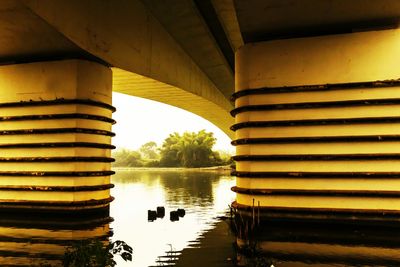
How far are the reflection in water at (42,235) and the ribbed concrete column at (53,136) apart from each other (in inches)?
22.2

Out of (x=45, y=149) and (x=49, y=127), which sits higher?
(x=49, y=127)

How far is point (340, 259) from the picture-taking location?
178 inches

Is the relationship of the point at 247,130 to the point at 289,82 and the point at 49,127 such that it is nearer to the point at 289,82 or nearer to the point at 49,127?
the point at 289,82

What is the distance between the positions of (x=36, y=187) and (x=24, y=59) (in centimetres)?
344

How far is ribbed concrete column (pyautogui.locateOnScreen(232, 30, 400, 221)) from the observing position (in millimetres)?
6465

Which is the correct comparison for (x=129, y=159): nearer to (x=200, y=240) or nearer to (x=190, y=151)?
(x=190, y=151)

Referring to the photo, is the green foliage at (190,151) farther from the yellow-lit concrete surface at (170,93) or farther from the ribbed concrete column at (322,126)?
the ribbed concrete column at (322,126)

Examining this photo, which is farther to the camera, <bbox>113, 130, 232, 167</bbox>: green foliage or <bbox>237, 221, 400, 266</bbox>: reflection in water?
<bbox>113, 130, 232, 167</bbox>: green foliage

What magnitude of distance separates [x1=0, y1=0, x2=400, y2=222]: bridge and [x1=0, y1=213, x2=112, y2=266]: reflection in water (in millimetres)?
602

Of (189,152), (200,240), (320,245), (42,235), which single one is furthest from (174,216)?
(189,152)

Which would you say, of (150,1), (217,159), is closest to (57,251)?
(150,1)

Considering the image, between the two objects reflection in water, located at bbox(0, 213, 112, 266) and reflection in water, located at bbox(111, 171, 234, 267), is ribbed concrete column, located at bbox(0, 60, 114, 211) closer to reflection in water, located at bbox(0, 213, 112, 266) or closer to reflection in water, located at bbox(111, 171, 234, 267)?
reflection in water, located at bbox(0, 213, 112, 266)

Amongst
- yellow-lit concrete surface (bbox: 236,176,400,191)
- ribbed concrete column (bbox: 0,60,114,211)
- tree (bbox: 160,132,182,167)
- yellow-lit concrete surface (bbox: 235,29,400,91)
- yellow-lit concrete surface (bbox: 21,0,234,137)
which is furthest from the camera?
tree (bbox: 160,132,182,167)

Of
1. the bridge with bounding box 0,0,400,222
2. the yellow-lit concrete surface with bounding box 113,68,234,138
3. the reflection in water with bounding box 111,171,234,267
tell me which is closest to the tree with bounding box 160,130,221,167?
the yellow-lit concrete surface with bounding box 113,68,234,138
